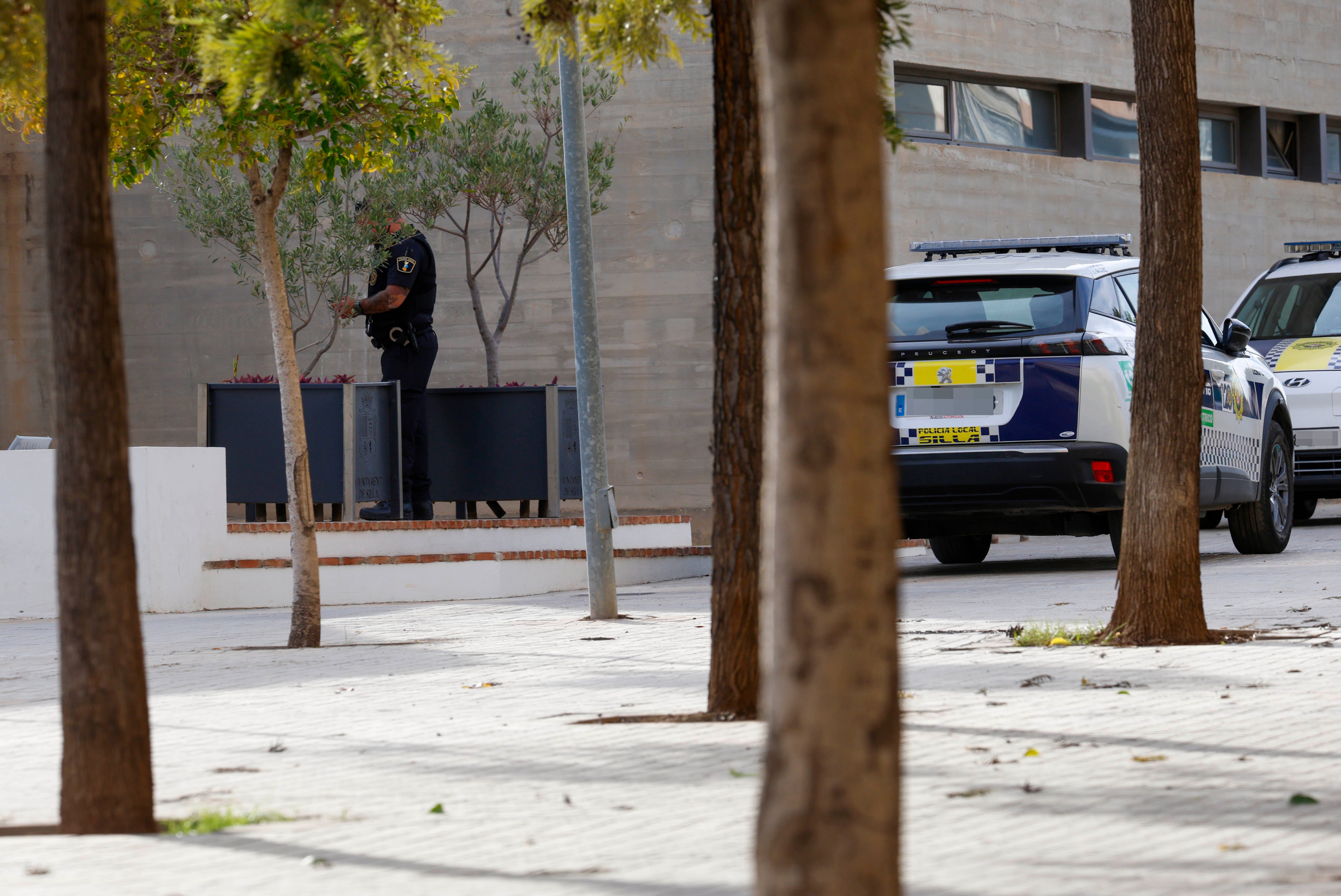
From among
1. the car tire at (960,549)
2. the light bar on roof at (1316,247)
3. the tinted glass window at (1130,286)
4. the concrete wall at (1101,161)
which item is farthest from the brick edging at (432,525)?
the light bar on roof at (1316,247)

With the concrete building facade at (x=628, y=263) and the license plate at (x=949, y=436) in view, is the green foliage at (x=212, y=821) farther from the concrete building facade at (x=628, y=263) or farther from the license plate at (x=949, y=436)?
the concrete building facade at (x=628, y=263)

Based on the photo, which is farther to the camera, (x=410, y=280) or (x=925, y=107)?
(x=925, y=107)

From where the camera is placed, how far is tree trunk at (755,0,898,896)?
2.35 metres

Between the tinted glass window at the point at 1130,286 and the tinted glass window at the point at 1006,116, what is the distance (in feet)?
37.8

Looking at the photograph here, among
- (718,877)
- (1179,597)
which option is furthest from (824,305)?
(1179,597)

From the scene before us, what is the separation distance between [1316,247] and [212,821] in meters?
15.2

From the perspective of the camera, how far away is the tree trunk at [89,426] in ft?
13.6

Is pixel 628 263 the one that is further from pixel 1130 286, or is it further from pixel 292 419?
pixel 292 419

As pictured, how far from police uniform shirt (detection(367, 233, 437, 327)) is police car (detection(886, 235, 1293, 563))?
420cm

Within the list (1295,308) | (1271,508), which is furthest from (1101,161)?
(1271,508)

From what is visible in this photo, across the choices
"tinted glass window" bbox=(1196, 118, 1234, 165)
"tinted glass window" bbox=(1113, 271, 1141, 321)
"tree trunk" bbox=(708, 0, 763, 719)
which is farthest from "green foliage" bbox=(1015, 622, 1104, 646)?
"tinted glass window" bbox=(1196, 118, 1234, 165)

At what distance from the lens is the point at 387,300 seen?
1350cm

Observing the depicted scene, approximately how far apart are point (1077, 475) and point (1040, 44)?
14213 millimetres

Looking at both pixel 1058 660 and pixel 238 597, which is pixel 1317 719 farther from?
pixel 238 597
